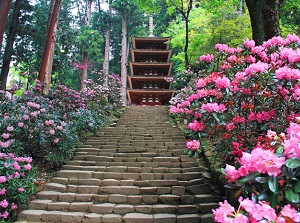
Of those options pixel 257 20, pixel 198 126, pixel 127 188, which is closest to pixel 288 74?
pixel 198 126

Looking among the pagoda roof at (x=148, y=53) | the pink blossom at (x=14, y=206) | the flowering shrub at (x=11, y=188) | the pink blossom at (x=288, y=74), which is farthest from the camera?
the pagoda roof at (x=148, y=53)

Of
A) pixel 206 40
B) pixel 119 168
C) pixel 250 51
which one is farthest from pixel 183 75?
pixel 250 51

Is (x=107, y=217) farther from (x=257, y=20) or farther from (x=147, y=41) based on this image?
(x=147, y=41)

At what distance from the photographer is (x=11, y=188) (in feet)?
12.5

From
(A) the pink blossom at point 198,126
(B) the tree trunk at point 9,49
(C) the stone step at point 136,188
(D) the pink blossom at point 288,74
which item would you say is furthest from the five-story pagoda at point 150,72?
(D) the pink blossom at point 288,74

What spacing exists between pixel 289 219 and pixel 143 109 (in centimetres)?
1182

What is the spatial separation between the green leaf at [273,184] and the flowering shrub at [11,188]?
3.56 metres

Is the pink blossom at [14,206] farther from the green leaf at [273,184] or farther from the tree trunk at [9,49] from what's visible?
the tree trunk at [9,49]

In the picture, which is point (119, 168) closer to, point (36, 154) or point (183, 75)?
point (36, 154)

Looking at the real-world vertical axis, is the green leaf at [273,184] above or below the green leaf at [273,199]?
above

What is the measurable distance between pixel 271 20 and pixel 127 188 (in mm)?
4086

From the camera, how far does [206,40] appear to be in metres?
12.6

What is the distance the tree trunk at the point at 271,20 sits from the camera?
4.85 m

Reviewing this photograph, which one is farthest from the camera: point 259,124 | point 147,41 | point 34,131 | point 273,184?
point 147,41
